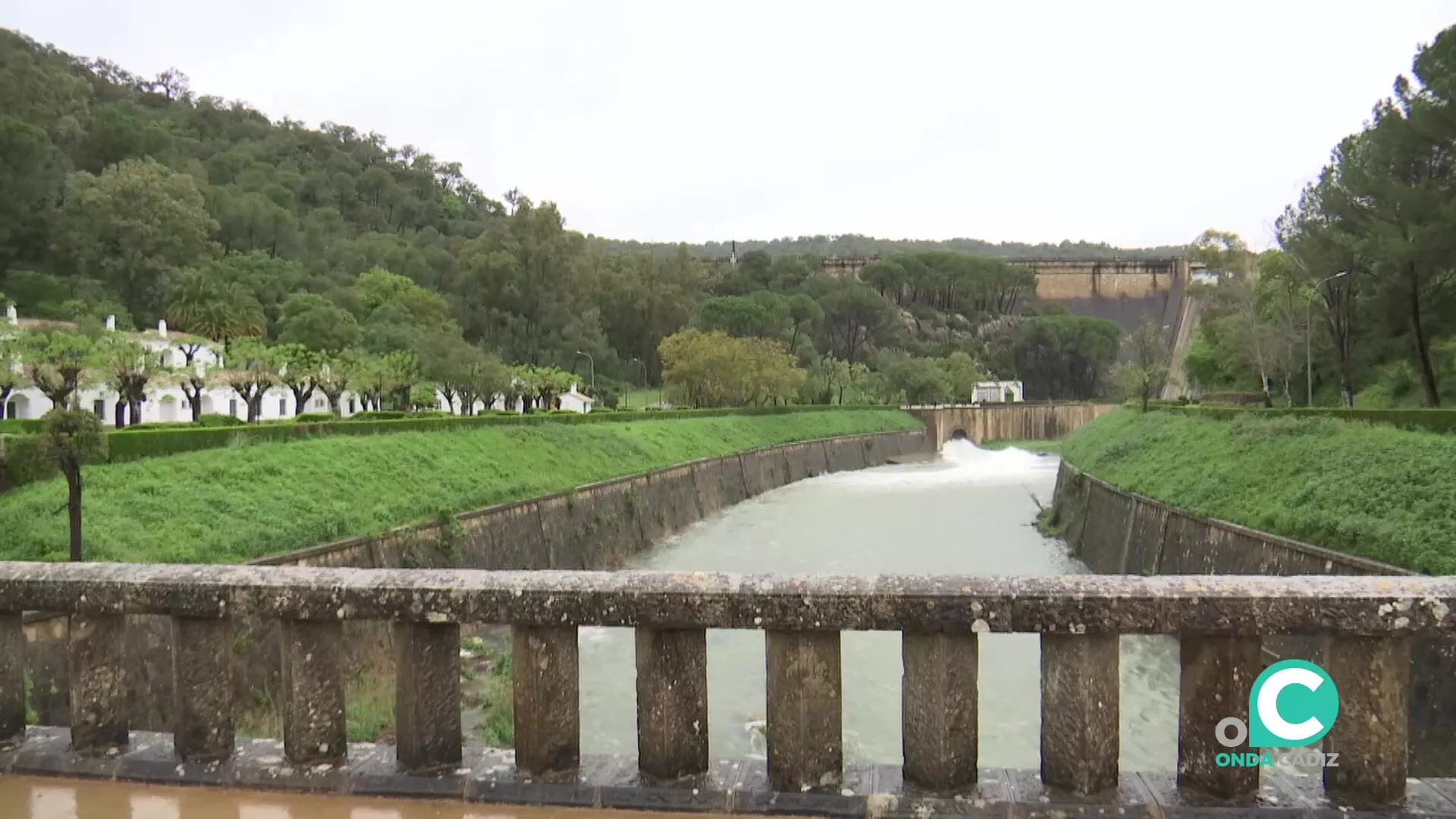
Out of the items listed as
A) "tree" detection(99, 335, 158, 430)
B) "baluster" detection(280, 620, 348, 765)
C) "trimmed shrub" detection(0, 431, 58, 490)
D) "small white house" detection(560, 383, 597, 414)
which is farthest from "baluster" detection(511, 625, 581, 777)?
"small white house" detection(560, 383, 597, 414)

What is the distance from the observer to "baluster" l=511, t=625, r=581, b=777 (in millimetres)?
3572

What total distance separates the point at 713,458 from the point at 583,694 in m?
27.7

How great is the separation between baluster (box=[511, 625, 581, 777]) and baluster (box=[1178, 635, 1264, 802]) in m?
2.28

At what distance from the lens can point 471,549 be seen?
20.1 m

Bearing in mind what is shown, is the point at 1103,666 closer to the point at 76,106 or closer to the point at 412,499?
the point at 412,499

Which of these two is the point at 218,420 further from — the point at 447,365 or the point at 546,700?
the point at 546,700

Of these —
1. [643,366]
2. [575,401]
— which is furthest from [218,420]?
[643,366]

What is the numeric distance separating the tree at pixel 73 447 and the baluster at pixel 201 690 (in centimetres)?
1070

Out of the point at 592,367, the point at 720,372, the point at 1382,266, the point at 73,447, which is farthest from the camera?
the point at 592,367

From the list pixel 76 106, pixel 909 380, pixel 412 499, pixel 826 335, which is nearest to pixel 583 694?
pixel 412 499

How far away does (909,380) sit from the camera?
86.8 m

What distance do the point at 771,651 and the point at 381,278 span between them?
79126mm

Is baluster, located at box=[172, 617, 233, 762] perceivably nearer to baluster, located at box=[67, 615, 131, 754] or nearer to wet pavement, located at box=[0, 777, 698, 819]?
wet pavement, located at box=[0, 777, 698, 819]

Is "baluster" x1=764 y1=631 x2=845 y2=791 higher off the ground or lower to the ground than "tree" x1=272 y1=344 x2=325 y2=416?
lower
